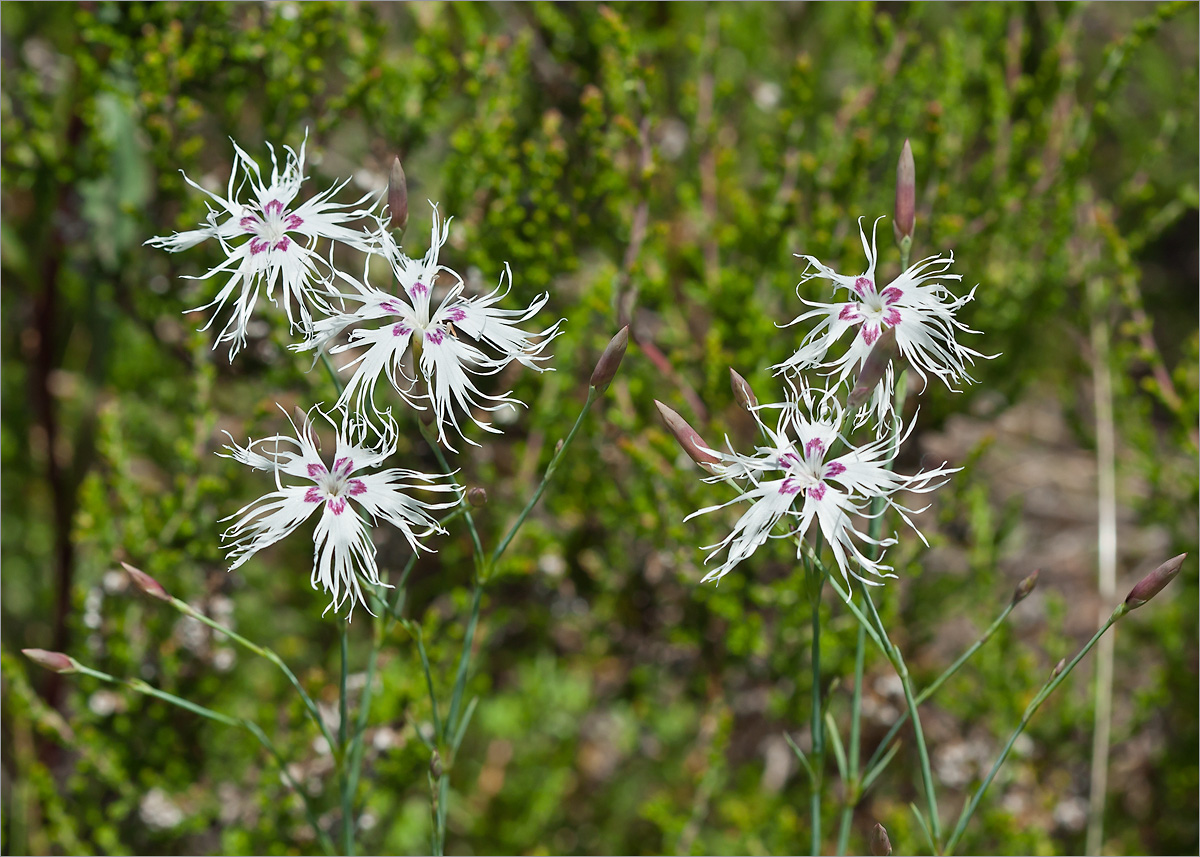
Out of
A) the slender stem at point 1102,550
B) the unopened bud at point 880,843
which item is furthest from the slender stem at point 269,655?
the slender stem at point 1102,550

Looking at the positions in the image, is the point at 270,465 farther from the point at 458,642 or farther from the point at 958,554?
the point at 958,554

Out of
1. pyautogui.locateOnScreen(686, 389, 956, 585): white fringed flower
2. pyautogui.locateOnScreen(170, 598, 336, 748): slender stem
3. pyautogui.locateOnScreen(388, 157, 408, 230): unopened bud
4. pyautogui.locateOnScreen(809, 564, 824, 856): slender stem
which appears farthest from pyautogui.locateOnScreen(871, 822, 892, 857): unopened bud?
pyautogui.locateOnScreen(388, 157, 408, 230): unopened bud

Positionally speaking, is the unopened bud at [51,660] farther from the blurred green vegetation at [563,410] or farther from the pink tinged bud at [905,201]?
the pink tinged bud at [905,201]

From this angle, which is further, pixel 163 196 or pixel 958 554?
pixel 958 554

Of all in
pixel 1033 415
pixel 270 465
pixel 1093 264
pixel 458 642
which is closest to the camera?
pixel 270 465

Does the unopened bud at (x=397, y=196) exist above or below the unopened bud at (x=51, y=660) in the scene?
above

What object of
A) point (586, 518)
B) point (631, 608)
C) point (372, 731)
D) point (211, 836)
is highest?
point (586, 518)

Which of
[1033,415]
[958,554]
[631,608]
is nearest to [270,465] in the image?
[631,608]
